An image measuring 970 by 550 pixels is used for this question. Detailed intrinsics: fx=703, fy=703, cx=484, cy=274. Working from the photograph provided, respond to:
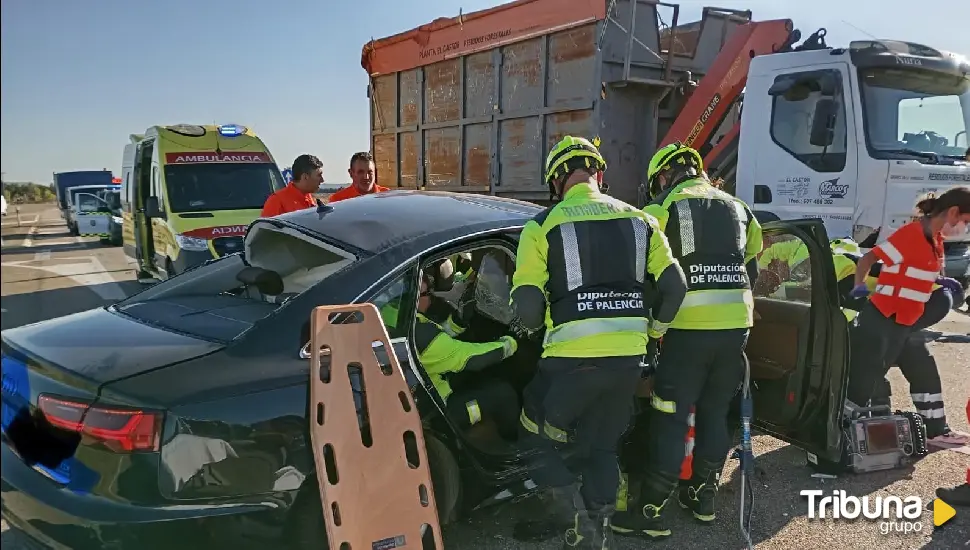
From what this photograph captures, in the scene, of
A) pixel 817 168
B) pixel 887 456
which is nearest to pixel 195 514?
pixel 887 456

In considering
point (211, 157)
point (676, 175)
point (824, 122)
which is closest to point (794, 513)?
point (676, 175)

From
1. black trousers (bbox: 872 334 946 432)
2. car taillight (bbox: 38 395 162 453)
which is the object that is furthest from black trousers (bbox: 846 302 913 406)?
car taillight (bbox: 38 395 162 453)

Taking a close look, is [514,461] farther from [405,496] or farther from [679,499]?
[679,499]

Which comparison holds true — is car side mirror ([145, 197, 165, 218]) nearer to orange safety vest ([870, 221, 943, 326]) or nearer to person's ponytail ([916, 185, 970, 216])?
orange safety vest ([870, 221, 943, 326])

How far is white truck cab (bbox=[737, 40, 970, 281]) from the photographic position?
18.9ft

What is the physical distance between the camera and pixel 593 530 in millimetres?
3023

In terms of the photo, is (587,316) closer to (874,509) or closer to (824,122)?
(874,509)

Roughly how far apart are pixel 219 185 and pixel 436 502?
674 centimetres

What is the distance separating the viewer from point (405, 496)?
103 inches

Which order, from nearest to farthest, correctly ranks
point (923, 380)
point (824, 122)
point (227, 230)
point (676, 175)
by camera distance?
point (676, 175), point (923, 380), point (824, 122), point (227, 230)

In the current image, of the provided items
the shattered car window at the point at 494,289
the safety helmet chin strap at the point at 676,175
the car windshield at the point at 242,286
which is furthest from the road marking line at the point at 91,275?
the safety helmet chin strap at the point at 676,175

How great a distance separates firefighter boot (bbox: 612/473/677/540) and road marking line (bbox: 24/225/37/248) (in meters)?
21.3

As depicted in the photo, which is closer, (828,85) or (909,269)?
(909,269)

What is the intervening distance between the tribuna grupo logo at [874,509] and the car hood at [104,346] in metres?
3.13
